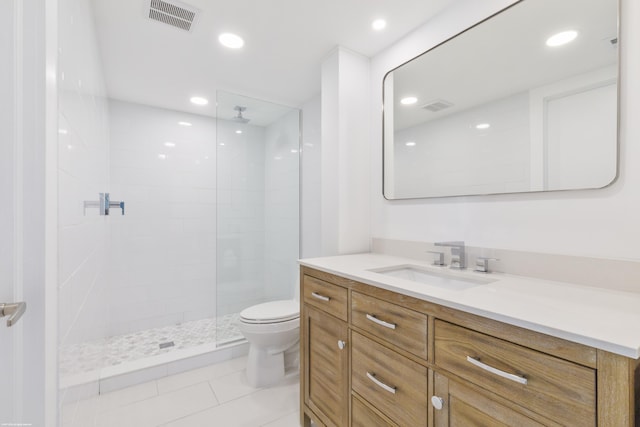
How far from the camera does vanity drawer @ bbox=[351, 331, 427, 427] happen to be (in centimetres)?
98

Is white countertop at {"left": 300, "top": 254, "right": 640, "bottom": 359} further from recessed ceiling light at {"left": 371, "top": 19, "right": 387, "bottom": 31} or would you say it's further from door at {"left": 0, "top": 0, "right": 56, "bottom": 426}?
recessed ceiling light at {"left": 371, "top": 19, "right": 387, "bottom": 31}

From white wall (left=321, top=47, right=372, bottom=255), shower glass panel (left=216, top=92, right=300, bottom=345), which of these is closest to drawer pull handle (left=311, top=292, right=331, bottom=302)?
white wall (left=321, top=47, right=372, bottom=255)

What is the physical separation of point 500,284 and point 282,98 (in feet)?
7.91

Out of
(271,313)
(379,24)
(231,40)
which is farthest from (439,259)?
(231,40)

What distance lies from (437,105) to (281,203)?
173 cm

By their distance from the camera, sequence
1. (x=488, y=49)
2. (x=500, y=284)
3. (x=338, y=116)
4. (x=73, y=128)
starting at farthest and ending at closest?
(x=338, y=116), (x=488, y=49), (x=500, y=284), (x=73, y=128)

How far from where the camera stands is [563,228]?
1138 mm

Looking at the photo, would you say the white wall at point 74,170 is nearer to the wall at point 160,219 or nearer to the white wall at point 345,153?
the white wall at point 345,153

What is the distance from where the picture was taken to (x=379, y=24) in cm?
166

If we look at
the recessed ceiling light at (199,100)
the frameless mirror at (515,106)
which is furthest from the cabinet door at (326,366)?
the recessed ceiling light at (199,100)

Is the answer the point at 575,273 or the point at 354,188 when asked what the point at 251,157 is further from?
the point at 575,273

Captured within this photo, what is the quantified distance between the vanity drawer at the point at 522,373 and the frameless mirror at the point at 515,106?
30.5 inches

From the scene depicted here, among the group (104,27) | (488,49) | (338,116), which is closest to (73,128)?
(104,27)

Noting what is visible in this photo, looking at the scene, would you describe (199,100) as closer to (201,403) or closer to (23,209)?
(23,209)
